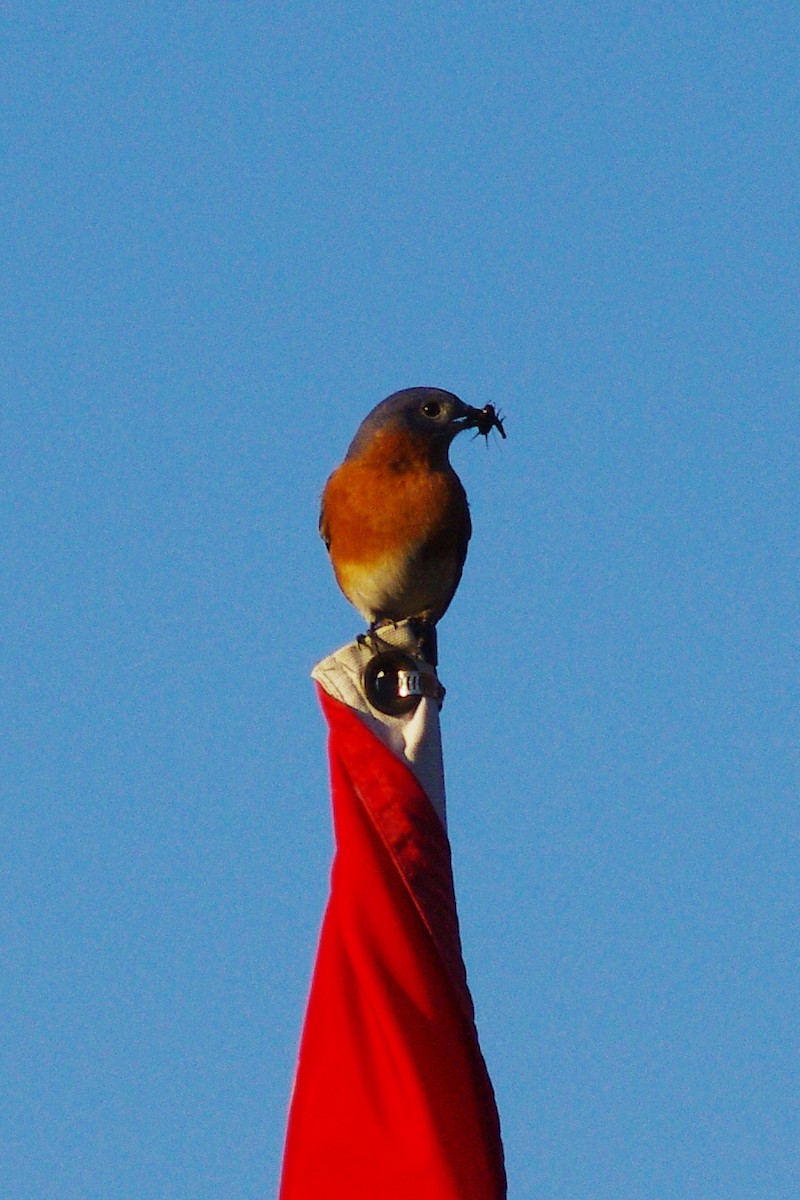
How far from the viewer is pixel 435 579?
274 inches

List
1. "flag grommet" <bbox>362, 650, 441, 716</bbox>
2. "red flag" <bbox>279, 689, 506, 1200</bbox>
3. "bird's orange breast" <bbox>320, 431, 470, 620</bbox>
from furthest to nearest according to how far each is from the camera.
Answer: "bird's orange breast" <bbox>320, 431, 470, 620</bbox>
"flag grommet" <bbox>362, 650, 441, 716</bbox>
"red flag" <bbox>279, 689, 506, 1200</bbox>

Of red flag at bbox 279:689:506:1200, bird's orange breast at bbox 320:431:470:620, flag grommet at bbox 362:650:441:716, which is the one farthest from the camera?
bird's orange breast at bbox 320:431:470:620

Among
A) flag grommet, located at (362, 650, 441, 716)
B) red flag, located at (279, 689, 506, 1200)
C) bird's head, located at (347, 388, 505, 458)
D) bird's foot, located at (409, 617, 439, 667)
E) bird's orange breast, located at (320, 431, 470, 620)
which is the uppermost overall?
bird's head, located at (347, 388, 505, 458)

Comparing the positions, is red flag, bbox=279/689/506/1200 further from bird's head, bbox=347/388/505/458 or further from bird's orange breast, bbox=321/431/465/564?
bird's head, bbox=347/388/505/458

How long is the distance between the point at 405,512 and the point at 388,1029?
6.77 feet

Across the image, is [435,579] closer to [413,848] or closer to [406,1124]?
[413,848]

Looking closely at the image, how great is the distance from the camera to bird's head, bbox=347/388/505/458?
23.3ft

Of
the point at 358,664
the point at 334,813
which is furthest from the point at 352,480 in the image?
the point at 334,813

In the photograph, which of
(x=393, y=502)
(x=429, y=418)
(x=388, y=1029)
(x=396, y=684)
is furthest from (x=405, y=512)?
(x=388, y=1029)

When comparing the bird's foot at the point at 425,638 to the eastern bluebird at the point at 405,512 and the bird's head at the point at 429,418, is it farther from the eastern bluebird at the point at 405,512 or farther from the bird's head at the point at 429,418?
the bird's head at the point at 429,418

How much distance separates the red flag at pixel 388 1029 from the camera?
5418mm

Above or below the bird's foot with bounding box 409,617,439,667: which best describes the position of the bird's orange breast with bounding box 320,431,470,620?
above

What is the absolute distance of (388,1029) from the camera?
18.4 ft

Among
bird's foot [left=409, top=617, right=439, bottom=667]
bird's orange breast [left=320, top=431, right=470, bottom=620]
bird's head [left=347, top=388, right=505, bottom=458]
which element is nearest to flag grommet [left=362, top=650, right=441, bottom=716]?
bird's foot [left=409, top=617, right=439, bottom=667]
